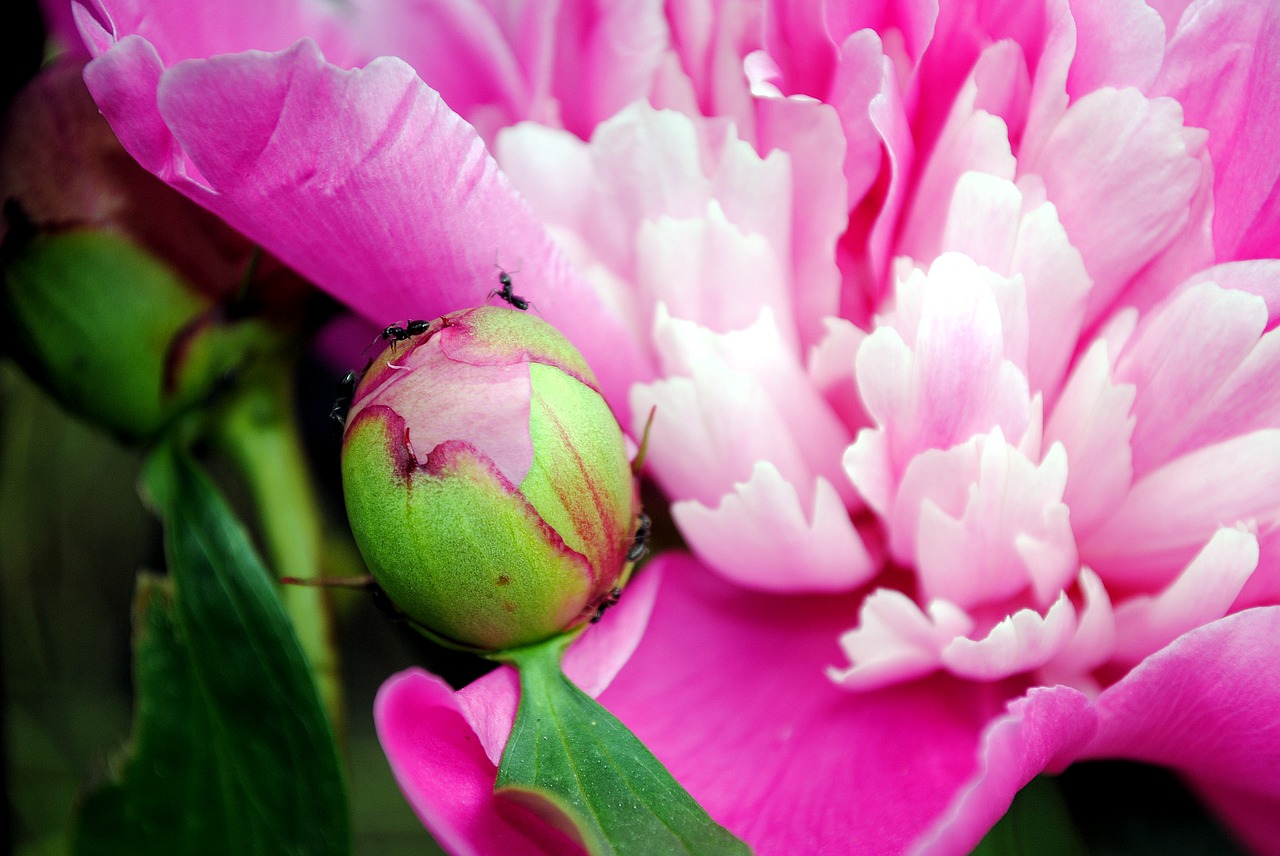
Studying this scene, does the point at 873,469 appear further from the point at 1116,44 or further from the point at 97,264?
the point at 97,264

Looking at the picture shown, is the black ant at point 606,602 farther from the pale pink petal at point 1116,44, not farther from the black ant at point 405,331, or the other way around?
the pale pink petal at point 1116,44

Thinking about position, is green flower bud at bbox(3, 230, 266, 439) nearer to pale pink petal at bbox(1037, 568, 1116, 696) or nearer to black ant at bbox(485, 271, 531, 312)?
black ant at bbox(485, 271, 531, 312)

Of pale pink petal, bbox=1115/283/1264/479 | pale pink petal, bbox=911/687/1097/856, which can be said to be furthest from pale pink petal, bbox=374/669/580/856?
pale pink petal, bbox=1115/283/1264/479

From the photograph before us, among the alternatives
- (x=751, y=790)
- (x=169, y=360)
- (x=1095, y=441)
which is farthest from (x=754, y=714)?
(x=169, y=360)

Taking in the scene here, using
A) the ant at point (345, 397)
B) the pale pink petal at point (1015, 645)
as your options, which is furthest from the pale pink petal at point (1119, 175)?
the ant at point (345, 397)

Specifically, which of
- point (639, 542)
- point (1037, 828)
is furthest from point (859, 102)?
point (1037, 828)
